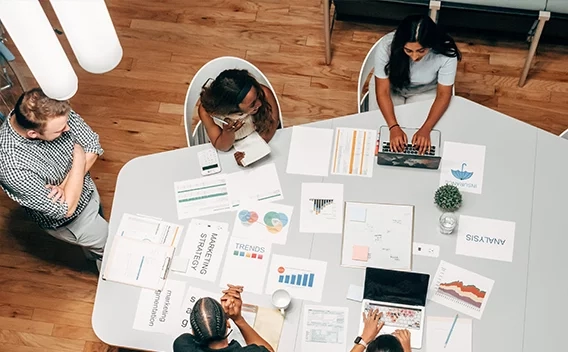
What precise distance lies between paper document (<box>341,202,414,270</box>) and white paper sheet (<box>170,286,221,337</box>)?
0.61 meters

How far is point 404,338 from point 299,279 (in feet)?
1.64

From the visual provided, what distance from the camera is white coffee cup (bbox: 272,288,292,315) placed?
111 inches

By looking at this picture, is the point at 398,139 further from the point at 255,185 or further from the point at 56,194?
the point at 56,194

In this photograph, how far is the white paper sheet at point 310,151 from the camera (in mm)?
3145

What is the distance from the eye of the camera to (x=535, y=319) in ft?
9.08

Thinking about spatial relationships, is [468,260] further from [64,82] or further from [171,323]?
[64,82]

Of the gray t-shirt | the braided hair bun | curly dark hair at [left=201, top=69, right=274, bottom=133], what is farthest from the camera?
the gray t-shirt

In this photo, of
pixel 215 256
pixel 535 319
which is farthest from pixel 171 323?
pixel 535 319

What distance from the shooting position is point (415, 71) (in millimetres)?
3363

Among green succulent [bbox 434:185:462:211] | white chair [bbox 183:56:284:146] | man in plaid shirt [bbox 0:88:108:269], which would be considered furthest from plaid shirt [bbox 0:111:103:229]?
green succulent [bbox 434:185:462:211]

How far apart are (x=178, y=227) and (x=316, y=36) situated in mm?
1963

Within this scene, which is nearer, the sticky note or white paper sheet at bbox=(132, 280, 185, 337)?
white paper sheet at bbox=(132, 280, 185, 337)

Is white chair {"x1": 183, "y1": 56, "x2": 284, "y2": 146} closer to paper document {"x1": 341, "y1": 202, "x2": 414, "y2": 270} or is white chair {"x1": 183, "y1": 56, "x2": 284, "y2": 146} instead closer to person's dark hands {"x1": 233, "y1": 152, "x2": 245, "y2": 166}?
person's dark hands {"x1": 233, "y1": 152, "x2": 245, "y2": 166}

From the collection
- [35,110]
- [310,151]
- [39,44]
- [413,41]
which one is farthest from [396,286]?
[39,44]
